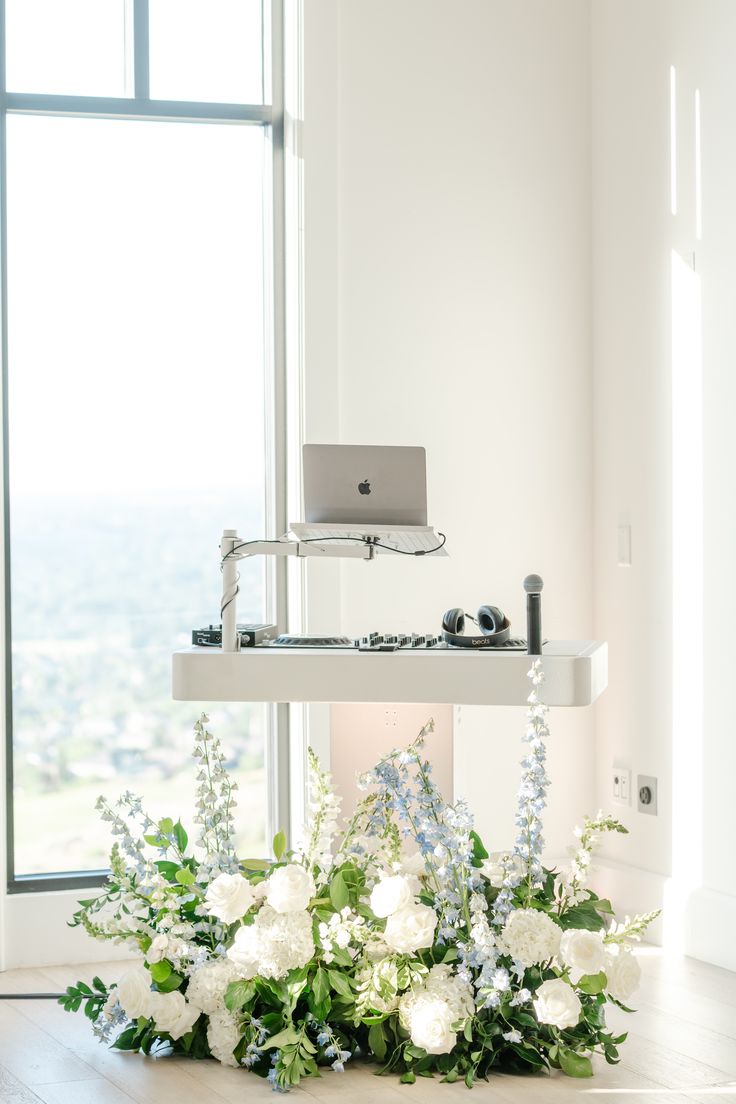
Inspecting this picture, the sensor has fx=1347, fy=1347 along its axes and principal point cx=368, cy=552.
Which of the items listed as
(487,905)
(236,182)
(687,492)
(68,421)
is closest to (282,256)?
(236,182)

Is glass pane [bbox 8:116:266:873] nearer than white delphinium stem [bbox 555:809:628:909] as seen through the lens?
No

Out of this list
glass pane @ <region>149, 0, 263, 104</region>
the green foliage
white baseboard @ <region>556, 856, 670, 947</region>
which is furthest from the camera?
glass pane @ <region>149, 0, 263, 104</region>

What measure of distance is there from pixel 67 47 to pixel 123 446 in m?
1.30

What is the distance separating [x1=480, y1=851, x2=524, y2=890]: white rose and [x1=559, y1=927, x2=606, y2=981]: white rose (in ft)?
0.66

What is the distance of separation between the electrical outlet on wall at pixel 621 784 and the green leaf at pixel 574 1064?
5.16ft

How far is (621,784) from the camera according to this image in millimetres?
4602

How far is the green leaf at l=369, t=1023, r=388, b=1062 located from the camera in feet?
10.1

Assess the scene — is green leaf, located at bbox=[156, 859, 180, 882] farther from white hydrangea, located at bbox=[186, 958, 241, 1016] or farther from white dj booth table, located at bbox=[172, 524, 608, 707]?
white dj booth table, located at bbox=[172, 524, 608, 707]

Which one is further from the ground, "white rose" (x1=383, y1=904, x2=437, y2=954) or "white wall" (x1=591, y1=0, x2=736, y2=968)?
"white wall" (x1=591, y1=0, x2=736, y2=968)

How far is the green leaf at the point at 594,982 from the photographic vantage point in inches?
119

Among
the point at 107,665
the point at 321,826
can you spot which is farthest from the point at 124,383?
the point at 321,826

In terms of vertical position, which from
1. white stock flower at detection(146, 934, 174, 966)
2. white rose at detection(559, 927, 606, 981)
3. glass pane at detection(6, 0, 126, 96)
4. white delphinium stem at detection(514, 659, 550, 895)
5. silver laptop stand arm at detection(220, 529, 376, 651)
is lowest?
white stock flower at detection(146, 934, 174, 966)

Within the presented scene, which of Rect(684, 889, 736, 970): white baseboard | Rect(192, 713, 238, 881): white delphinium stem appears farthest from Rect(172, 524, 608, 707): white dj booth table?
Rect(684, 889, 736, 970): white baseboard

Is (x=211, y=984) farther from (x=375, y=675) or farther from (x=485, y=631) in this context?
(x=485, y=631)
